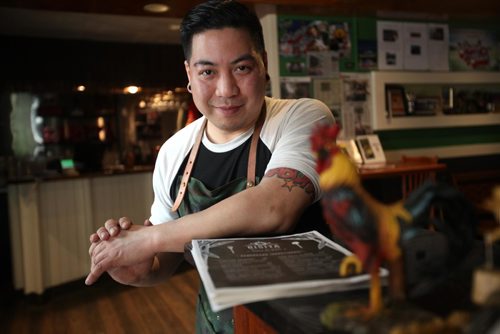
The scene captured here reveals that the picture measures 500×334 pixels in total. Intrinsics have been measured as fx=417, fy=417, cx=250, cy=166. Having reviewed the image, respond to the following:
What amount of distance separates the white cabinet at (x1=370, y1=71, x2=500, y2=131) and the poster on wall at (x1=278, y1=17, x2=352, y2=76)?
429mm

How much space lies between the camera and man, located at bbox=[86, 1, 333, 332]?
3.11 ft

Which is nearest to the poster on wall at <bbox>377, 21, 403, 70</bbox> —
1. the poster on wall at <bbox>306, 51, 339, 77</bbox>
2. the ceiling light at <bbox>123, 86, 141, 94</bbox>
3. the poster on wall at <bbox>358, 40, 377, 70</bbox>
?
the poster on wall at <bbox>358, 40, 377, 70</bbox>

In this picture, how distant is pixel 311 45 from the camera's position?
385 centimetres

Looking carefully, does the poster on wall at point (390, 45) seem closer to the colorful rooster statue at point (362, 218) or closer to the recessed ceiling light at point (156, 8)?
the recessed ceiling light at point (156, 8)

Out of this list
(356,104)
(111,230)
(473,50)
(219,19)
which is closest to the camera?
(111,230)

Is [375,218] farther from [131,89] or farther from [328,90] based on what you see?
[131,89]

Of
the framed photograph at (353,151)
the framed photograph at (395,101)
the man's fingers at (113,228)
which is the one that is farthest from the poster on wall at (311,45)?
the man's fingers at (113,228)

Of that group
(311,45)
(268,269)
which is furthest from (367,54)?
(268,269)

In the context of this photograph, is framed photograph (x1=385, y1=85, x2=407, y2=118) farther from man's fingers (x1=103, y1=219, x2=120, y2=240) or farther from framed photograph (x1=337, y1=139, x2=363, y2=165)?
man's fingers (x1=103, y1=219, x2=120, y2=240)

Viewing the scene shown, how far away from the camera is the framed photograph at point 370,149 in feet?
12.2

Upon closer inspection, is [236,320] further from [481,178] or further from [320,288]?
[481,178]

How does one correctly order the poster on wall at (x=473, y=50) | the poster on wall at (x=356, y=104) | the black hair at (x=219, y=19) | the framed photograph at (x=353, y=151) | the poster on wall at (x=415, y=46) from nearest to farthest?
1. the black hair at (x=219, y=19)
2. the framed photograph at (x=353, y=151)
3. the poster on wall at (x=356, y=104)
4. the poster on wall at (x=415, y=46)
5. the poster on wall at (x=473, y=50)

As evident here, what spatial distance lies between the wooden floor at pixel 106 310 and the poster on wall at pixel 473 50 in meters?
3.58

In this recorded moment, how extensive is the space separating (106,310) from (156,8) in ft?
8.77
